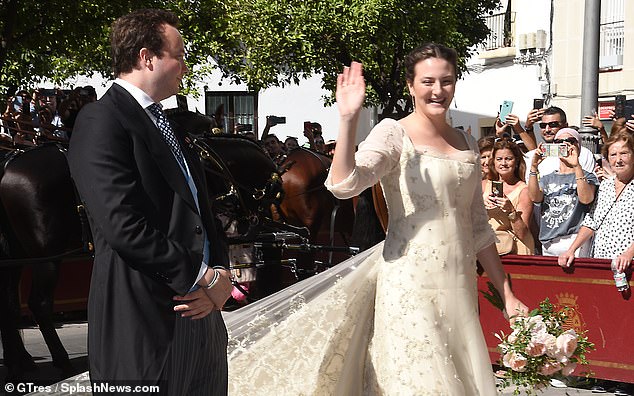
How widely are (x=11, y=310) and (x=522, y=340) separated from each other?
5.04 m

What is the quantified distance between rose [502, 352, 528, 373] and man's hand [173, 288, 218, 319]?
1.69 meters

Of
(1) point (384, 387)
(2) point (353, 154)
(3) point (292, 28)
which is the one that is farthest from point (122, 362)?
(3) point (292, 28)

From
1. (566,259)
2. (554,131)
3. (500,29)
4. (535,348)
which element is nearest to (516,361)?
(535,348)

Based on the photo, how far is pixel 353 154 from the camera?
4070mm

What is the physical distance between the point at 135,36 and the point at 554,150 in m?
5.51

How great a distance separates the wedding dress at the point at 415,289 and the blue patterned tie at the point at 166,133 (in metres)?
0.92

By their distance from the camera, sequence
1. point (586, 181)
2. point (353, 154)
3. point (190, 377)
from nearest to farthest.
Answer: point (190, 377), point (353, 154), point (586, 181)

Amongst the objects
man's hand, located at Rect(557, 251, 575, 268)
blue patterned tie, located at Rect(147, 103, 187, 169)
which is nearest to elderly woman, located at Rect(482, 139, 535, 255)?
man's hand, located at Rect(557, 251, 575, 268)

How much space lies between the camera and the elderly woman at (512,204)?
8012 mm

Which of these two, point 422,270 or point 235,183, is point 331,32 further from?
point 422,270

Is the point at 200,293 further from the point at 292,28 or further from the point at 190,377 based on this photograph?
the point at 292,28

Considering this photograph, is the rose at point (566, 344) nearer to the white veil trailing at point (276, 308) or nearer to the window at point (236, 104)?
the white veil trailing at point (276, 308)

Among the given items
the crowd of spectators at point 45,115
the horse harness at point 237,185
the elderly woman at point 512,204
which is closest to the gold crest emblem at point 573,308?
the elderly woman at point 512,204

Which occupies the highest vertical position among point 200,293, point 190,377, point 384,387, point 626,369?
point 200,293
